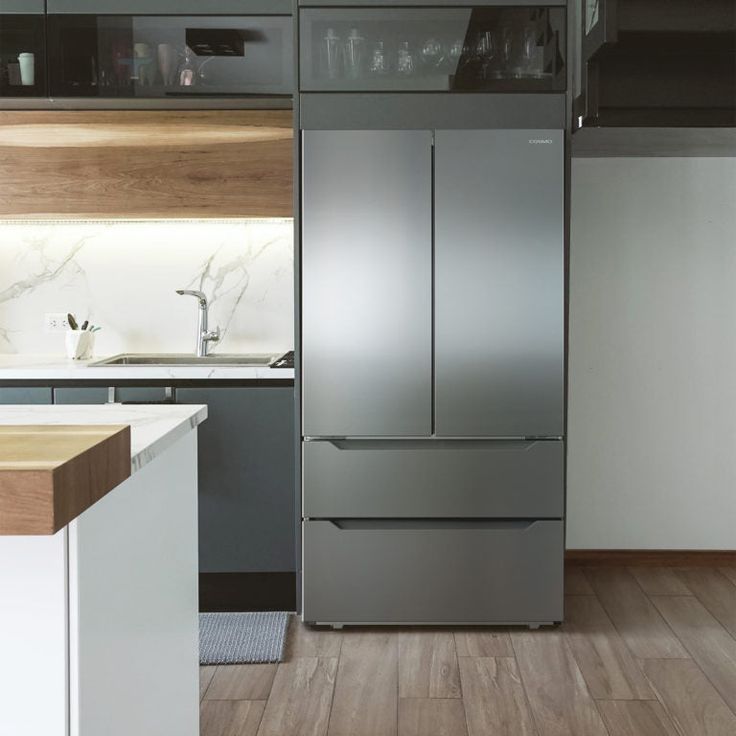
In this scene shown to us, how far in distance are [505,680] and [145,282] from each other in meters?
2.11

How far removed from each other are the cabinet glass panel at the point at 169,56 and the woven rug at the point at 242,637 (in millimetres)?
1842

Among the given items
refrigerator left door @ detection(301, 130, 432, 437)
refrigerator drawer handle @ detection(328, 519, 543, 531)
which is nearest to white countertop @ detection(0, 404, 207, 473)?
refrigerator left door @ detection(301, 130, 432, 437)

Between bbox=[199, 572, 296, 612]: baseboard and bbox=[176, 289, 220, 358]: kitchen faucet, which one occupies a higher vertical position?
bbox=[176, 289, 220, 358]: kitchen faucet

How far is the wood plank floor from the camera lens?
7.77 feet

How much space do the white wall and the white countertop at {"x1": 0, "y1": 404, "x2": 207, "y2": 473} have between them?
2.30 metres

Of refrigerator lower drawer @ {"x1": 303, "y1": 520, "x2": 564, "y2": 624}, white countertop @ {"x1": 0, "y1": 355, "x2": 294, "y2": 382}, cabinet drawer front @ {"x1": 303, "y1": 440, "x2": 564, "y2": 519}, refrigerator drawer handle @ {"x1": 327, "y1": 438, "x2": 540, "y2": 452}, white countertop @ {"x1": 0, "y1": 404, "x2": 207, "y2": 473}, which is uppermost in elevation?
white countertop @ {"x1": 0, "y1": 404, "x2": 207, "y2": 473}

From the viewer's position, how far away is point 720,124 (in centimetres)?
293

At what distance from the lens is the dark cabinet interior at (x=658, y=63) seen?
283cm

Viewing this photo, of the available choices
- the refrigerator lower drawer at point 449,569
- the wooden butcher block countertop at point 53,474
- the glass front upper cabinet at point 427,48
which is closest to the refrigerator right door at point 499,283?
the glass front upper cabinet at point 427,48

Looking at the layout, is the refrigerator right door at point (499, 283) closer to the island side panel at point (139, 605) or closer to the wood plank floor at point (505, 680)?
the wood plank floor at point (505, 680)

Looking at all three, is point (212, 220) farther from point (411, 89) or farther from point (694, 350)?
point (694, 350)

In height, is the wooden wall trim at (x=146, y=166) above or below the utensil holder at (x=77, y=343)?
above

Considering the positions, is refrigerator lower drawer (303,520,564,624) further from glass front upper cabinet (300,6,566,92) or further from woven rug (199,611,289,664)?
glass front upper cabinet (300,6,566,92)

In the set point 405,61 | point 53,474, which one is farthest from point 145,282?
point 53,474
